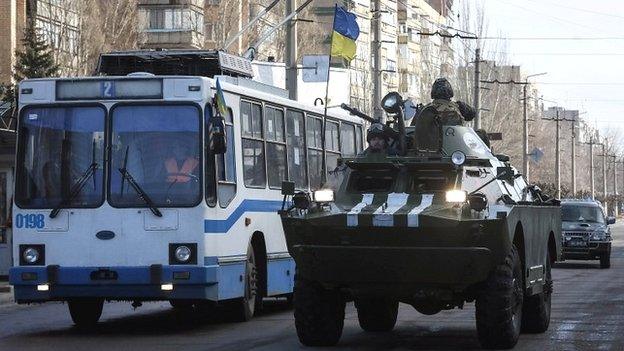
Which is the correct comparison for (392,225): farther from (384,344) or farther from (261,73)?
(261,73)

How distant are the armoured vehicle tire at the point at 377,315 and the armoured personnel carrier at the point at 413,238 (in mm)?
1245

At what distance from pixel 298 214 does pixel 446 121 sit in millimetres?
2278

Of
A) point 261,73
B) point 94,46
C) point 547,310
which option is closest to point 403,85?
point 94,46

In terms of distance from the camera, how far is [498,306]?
13992 millimetres

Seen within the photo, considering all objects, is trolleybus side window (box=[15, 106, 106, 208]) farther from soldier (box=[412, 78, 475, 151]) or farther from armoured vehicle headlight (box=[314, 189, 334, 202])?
soldier (box=[412, 78, 475, 151])

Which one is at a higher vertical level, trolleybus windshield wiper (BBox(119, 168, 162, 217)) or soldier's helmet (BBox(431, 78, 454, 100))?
soldier's helmet (BBox(431, 78, 454, 100))

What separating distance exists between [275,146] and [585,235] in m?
22.3

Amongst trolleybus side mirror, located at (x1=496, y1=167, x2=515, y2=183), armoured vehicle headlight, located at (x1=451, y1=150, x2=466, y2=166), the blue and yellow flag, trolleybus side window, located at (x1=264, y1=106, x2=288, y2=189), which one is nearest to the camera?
armoured vehicle headlight, located at (x1=451, y1=150, x2=466, y2=166)

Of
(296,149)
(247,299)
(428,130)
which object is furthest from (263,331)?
(296,149)

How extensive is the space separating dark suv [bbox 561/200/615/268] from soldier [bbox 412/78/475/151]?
24.7m

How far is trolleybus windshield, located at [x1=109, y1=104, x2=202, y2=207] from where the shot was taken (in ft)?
54.3

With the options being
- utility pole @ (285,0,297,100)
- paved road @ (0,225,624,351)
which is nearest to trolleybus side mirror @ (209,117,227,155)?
paved road @ (0,225,624,351)

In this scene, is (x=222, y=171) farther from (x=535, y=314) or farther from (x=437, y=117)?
(x=535, y=314)

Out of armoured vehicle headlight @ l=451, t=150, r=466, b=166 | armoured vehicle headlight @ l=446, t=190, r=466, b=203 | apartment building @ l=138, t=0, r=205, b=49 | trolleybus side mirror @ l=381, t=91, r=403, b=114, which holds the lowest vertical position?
armoured vehicle headlight @ l=446, t=190, r=466, b=203
